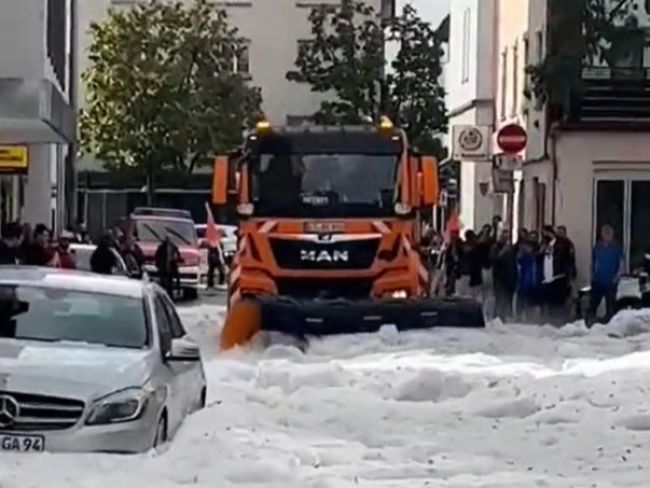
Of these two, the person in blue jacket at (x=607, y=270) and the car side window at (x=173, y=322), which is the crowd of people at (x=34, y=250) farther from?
the car side window at (x=173, y=322)

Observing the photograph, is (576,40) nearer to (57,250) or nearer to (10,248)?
(57,250)

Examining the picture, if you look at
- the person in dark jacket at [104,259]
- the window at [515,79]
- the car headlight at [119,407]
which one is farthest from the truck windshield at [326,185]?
the window at [515,79]

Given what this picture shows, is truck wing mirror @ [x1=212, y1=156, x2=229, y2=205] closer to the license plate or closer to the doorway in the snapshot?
the license plate

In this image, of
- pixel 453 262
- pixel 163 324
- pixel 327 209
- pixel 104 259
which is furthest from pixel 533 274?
pixel 163 324

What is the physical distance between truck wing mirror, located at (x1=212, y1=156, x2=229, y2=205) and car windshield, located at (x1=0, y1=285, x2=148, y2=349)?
418 inches

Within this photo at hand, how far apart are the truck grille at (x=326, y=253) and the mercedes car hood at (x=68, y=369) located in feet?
38.9

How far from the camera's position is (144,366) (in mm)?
12883

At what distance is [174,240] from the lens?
143 feet

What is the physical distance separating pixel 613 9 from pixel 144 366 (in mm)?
22507

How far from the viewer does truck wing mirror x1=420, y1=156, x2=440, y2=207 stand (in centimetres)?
2456

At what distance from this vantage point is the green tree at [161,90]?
63594mm

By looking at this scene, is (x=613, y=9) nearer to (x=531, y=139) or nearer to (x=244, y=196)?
(x=531, y=139)

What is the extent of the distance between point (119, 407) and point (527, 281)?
64.0 ft

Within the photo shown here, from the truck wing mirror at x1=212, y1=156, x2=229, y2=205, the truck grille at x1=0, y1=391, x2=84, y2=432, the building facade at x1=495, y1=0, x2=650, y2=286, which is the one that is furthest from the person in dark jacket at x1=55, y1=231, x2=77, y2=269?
the truck grille at x1=0, y1=391, x2=84, y2=432
